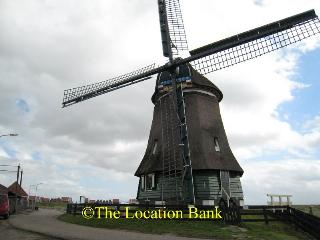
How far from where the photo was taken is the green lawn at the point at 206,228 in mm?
14848

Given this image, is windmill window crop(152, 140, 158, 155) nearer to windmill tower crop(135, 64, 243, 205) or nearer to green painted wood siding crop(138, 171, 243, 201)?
windmill tower crop(135, 64, 243, 205)

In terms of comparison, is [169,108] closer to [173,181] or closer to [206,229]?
[173,181]

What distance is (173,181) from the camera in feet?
79.0

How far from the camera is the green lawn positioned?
48.7ft

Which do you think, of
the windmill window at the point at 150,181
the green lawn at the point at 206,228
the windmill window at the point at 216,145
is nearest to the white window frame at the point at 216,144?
the windmill window at the point at 216,145

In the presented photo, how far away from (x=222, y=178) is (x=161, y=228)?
8.56m

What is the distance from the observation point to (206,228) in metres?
16.2

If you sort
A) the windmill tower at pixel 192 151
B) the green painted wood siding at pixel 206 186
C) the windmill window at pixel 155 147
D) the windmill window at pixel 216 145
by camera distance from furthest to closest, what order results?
the windmill window at pixel 155 147, the windmill window at pixel 216 145, the windmill tower at pixel 192 151, the green painted wood siding at pixel 206 186

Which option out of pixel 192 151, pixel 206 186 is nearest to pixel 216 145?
pixel 192 151

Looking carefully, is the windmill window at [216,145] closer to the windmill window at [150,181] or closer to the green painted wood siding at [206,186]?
the green painted wood siding at [206,186]

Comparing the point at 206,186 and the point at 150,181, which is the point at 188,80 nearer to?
the point at 206,186

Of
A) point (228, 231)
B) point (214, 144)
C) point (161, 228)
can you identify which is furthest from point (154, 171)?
point (228, 231)

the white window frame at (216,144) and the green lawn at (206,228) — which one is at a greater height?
the white window frame at (216,144)

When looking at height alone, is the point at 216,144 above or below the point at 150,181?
above
